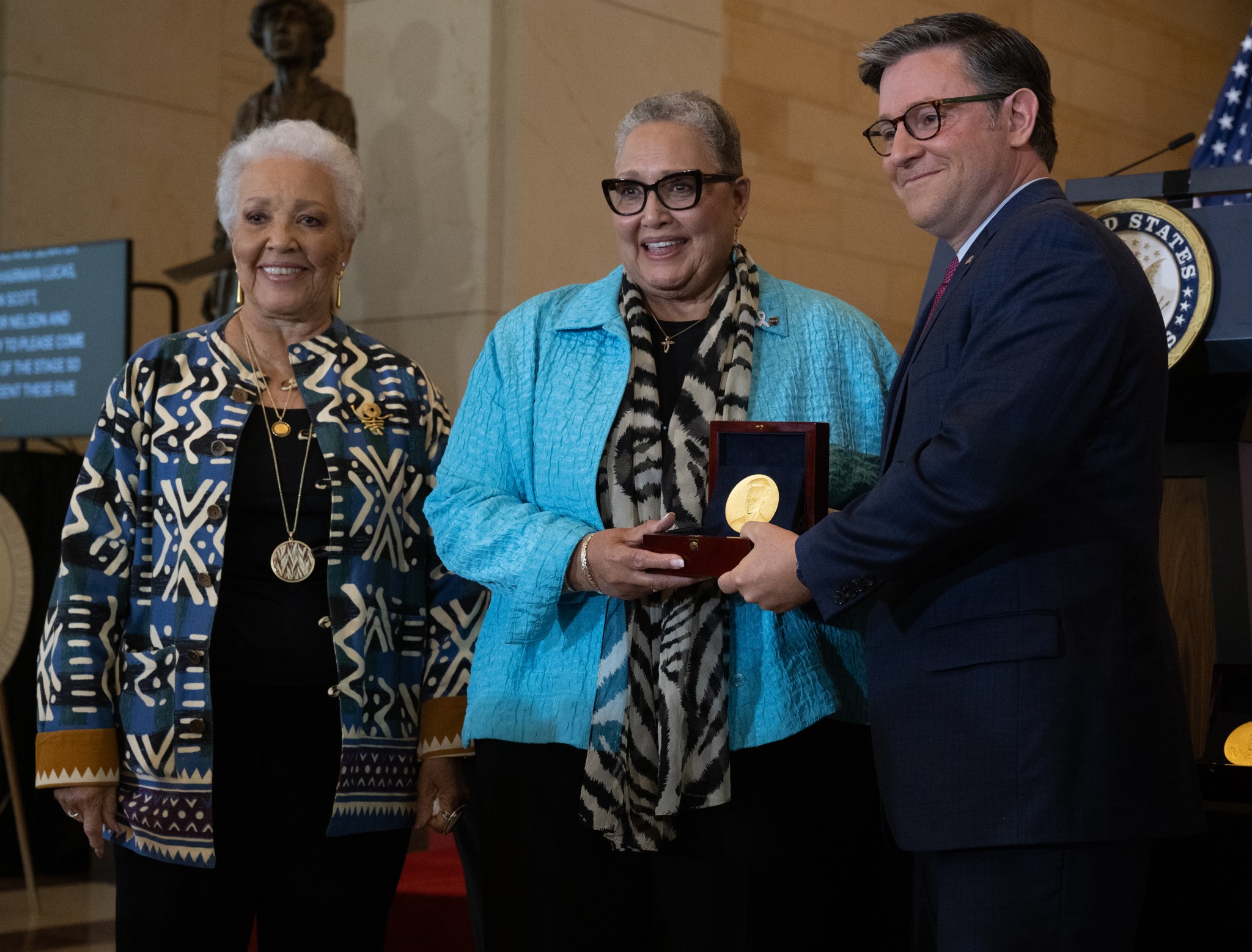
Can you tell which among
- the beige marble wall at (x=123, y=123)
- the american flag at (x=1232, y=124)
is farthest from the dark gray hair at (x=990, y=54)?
the beige marble wall at (x=123, y=123)

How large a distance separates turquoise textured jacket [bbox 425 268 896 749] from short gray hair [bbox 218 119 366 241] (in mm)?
526

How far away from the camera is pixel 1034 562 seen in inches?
72.4

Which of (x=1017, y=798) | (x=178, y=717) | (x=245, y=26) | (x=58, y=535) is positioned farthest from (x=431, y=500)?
(x=245, y=26)

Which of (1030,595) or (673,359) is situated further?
(673,359)

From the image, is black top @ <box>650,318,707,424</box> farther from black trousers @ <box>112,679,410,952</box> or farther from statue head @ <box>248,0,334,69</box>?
statue head @ <box>248,0,334,69</box>

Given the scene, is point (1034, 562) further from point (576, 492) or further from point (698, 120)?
point (698, 120)

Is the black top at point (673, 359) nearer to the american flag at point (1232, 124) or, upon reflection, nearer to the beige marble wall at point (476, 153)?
the american flag at point (1232, 124)

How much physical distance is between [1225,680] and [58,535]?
14.4 ft

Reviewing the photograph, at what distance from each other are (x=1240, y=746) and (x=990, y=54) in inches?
54.0

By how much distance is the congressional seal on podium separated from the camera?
2.92 m

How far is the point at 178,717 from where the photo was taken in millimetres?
2447

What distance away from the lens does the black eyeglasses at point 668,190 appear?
233 cm

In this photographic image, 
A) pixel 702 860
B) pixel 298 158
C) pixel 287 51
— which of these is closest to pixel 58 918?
pixel 287 51

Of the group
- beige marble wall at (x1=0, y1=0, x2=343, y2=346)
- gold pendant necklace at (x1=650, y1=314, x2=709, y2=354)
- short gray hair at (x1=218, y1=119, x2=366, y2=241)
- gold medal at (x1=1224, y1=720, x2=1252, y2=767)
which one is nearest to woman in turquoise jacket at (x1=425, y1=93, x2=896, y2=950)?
gold pendant necklace at (x1=650, y1=314, x2=709, y2=354)
